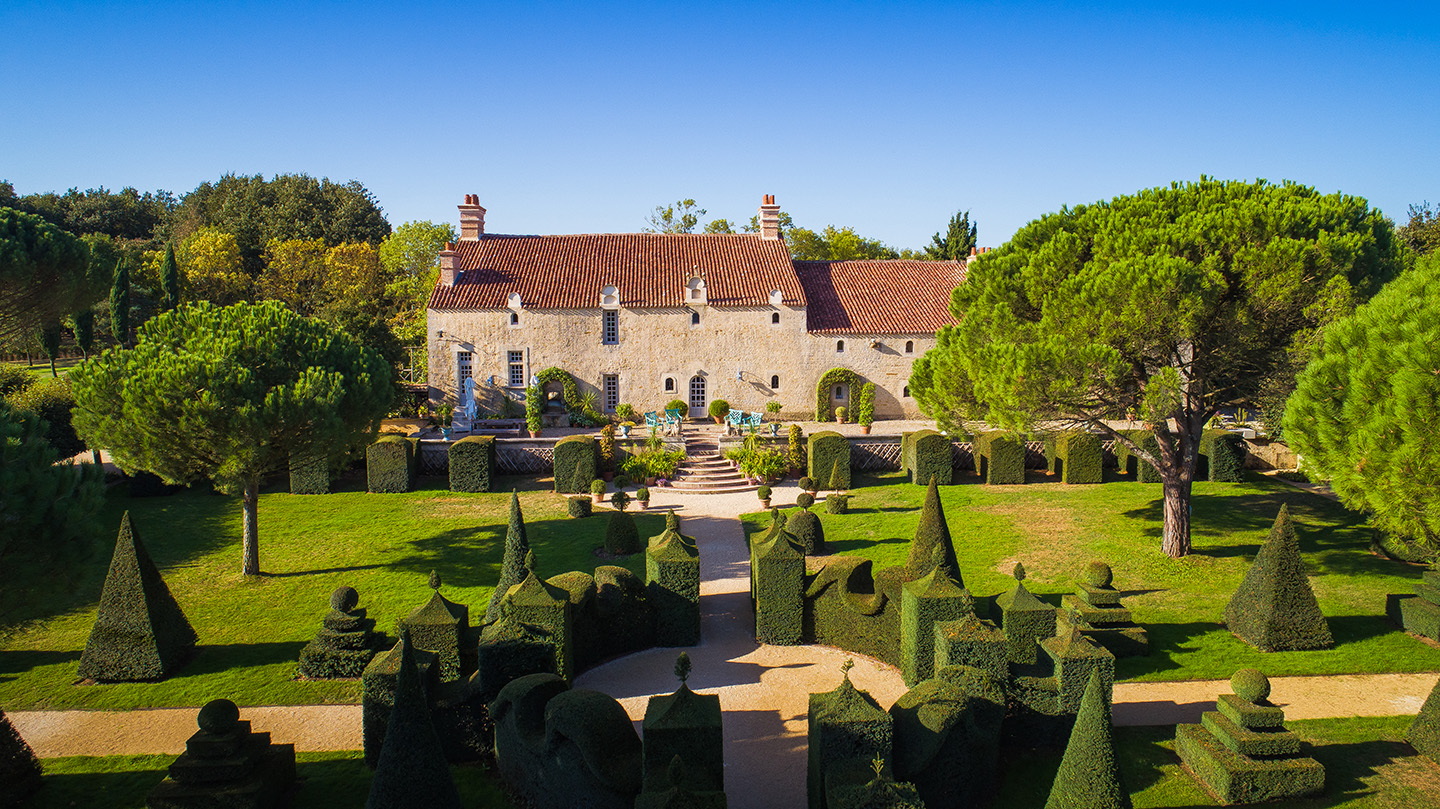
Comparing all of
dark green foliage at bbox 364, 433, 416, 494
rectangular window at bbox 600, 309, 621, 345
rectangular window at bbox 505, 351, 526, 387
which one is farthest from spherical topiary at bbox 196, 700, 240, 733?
rectangular window at bbox 600, 309, 621, 345

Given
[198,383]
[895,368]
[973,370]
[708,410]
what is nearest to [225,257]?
[708,410]

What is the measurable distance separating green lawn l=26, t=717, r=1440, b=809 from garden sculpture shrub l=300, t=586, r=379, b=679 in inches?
100

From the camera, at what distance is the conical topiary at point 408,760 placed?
27.8ft

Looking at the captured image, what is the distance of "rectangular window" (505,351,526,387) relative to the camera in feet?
116

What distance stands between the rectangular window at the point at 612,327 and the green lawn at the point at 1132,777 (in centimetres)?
2522

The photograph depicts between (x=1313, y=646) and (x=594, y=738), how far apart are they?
1381 cm

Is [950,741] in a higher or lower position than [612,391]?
lower

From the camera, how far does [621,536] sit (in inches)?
821

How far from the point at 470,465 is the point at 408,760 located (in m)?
19.7

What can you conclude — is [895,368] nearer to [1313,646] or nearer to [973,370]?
[973,370]

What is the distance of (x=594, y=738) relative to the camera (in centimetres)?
953

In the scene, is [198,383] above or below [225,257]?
below

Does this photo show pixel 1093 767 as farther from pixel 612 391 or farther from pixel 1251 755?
pixel 612 391

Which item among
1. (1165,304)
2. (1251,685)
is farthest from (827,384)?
(1251,685)
